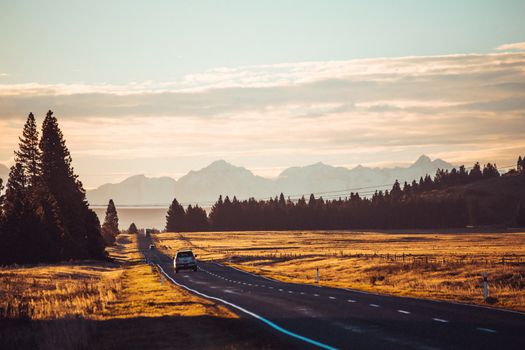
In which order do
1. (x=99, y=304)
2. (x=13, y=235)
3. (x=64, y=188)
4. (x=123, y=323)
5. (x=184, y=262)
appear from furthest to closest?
(x=64, y=188) → (x=13, y=235) → (x=184, y=262) → (x=99, y=304) → (x=123, y=323)

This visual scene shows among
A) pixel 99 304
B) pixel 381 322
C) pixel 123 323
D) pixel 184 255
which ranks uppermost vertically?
pixel 184 255

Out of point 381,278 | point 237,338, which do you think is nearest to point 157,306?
point 237,338

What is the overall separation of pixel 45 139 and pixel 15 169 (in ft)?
51.8

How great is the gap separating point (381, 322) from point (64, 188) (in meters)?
75.3

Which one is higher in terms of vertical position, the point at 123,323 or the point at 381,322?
the point at 381,322

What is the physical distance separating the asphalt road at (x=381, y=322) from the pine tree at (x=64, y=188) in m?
60.2

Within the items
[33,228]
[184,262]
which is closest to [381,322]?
[184,262]

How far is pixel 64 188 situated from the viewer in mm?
90438

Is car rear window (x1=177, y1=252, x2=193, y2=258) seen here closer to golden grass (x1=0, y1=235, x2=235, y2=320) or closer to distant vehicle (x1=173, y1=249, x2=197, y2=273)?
distant vehicle (x1=173, y1=249, x2=197, y2=273)

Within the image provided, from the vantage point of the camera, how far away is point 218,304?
29547 millimetres

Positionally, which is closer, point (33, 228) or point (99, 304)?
point (99, 304)

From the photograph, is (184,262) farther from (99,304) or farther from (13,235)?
(99,304)

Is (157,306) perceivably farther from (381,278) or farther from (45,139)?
(45,139)

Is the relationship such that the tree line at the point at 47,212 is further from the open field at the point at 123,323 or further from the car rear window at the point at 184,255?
the open field at the point at 123,323
